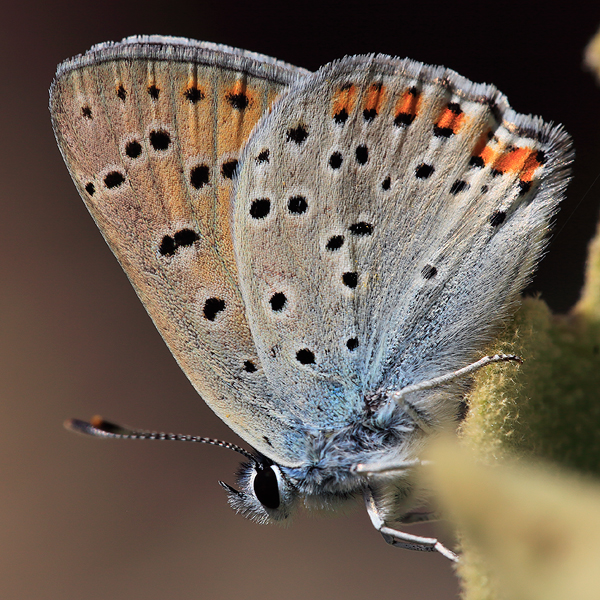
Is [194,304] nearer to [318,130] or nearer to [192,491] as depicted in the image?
[318,130]

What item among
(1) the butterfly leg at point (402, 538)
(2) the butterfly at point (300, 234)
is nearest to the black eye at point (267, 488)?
(2) the butterfly at point (300, 234)

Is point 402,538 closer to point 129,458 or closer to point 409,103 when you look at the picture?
point 409,103

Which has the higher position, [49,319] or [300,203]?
[49,319]

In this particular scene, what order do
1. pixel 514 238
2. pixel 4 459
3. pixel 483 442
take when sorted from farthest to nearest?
pixel 4 459
pixel 514 238
pixel 483 442

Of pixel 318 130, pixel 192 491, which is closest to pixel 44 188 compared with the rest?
pixel 192 491

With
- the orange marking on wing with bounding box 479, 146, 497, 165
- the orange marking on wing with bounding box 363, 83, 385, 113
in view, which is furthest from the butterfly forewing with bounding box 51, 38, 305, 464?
the orange marking on wing with bounding box 479, 146, 497, 165

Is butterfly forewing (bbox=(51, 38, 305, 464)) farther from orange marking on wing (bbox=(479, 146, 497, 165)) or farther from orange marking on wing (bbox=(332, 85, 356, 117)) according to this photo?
orange marking on wing (bbox=(479, 146, 497, 165))
